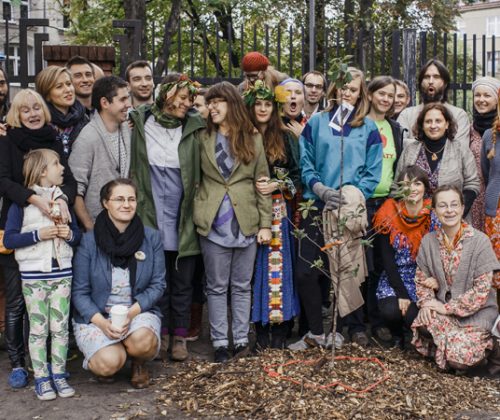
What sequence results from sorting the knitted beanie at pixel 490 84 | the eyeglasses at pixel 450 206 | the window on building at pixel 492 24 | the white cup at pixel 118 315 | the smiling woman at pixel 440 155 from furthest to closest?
1. the window on building at pixel 492 24
2. the knitted beanie at pixel 490 84
3. the smiling woman at pixel 440 155
4. the eyeglasses at pixel 450 206
5. the white cup at pixel 118 315

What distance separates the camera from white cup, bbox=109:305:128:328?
4.56 meters

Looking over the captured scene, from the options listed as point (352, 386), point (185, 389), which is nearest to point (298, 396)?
point (352, 386)

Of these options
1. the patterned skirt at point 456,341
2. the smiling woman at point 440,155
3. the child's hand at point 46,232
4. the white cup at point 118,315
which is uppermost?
the smiling woman at point 440,155

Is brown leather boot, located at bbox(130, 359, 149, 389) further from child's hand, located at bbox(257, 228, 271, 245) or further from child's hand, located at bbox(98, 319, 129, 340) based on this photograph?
child's hand, located at bbox(257, 228, 271, 245)

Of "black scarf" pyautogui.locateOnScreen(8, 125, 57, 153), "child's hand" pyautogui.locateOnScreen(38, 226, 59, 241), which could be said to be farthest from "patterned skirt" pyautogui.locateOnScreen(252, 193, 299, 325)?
"black scarf" pyautogui.locateOnScreen(8, 125, 57, 153)

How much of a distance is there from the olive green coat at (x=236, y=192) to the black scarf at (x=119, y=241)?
539 mm

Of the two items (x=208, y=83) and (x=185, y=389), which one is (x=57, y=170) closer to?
(x=185, y=389)

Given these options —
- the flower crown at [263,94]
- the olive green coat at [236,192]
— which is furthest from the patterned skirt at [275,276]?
the flower crown at [263,94]

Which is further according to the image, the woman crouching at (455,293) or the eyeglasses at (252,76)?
the eyeglasses at (252,76)

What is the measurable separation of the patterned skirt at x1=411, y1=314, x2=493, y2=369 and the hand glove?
43.6 inches

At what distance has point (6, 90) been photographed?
543 centimetres

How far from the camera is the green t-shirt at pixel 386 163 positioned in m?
5.54

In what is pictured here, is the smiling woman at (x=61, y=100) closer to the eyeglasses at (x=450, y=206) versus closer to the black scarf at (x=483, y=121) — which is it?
the eyeglasses at (x=450, y=206)

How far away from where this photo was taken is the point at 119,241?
15.7 ft
